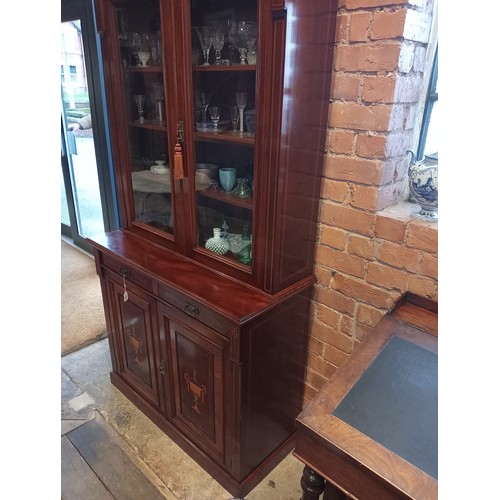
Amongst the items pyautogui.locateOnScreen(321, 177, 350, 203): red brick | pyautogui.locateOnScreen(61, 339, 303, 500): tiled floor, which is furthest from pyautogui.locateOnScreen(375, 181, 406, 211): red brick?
pyautogui.locateOnScreen(61, 339, 303, 500): tiled floor

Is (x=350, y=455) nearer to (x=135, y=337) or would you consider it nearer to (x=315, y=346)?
(x=315, y=346)

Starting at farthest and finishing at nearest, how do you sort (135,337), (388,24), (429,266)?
(135,337) → (429,266) → (388,24)

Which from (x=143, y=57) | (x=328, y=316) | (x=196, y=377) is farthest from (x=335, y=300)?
(x=143, y=57)

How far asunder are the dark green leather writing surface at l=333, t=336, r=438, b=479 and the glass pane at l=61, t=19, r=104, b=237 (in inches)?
105

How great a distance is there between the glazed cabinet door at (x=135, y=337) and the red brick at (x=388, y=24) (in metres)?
A: 1.19

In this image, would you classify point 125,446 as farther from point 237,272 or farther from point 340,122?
point 340,122

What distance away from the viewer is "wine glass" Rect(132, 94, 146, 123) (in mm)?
1546

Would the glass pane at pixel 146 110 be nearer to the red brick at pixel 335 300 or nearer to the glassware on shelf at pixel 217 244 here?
the glassware on shelf at pixel 217 244

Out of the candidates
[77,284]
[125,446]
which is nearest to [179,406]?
Answer: [125,446]

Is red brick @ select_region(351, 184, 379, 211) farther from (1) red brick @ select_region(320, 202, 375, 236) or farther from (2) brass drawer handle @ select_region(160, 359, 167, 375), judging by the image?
(2) brass drawer handle @ select_region(160, 359, 167, 375)

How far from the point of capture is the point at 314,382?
5.27 ft

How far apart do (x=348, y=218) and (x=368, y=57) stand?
0.49 meters

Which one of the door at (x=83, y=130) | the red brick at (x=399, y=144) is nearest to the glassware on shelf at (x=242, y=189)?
the red brick at (x=399, y=144)

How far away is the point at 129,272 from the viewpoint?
5.16 ft
